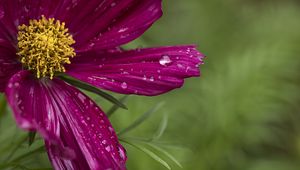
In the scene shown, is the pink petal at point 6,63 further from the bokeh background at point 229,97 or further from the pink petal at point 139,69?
the bokeh background at point 229,97

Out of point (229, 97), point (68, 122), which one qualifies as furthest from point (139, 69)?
point (229, 97)

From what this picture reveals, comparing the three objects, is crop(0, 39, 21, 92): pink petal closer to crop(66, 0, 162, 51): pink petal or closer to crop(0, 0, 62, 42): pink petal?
crop(0, 0, 62, 42): pink petal

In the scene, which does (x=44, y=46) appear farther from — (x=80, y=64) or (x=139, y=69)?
(x=139, y=69)

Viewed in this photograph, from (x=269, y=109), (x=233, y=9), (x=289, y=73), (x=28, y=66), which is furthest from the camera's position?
(x=233, y=9)

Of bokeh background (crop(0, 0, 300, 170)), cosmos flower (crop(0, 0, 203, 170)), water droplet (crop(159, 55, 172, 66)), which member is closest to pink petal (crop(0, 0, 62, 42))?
cosmos flower (crop(0, 0, 203, 170))

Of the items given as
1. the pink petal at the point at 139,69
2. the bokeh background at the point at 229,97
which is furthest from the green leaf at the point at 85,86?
the bokeh background at the point at 229,97

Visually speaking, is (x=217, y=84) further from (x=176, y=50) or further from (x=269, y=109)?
(x=176, y=50)

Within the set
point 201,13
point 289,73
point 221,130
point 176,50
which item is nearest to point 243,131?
point 221,130
